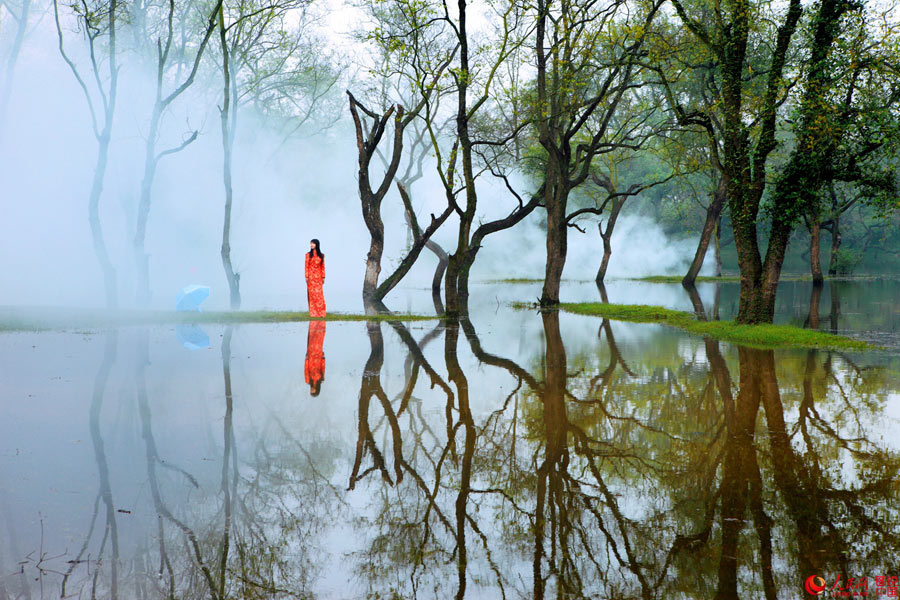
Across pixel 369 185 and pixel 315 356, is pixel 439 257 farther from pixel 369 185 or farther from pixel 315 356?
pixel 315 356

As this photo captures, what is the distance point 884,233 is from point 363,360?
53.6m

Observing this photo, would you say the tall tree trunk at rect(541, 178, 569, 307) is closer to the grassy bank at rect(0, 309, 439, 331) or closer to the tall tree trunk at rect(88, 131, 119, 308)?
the grassy bank at rect(0, 309, 439, 331)

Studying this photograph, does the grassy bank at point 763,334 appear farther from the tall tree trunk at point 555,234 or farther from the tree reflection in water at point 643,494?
the tree reflection in water at point 643,494

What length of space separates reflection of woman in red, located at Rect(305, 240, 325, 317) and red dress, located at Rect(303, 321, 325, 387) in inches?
56.4

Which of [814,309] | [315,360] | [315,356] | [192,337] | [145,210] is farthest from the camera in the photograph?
[145,210]

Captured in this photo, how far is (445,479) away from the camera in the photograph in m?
5.79

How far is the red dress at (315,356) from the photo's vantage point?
10.3 m

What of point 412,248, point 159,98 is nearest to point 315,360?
point 412,248

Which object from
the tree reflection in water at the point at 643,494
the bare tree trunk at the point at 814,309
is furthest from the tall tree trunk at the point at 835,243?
the tree reflection in water at the point at 643,494

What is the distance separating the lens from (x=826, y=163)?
1473cm

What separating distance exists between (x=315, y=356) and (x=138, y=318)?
8.56 m

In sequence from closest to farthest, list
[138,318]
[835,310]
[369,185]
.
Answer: [138,318], [369,185], [835,310]

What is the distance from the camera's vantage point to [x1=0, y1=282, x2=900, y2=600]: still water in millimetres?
4125

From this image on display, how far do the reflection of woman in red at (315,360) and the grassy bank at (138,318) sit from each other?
1.85m
